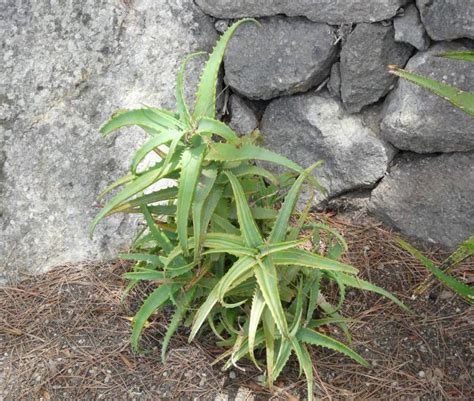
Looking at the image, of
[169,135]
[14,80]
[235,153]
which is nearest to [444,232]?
[235,153]

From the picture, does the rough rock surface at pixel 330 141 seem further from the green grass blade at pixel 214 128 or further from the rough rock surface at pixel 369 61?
the green grass blade at pixel 214 128

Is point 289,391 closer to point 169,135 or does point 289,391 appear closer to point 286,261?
point 286,261

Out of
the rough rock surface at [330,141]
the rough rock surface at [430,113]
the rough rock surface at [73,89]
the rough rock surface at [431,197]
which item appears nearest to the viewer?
the rough rock surface at [430,113]

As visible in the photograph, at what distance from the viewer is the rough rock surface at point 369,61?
8.11 ft

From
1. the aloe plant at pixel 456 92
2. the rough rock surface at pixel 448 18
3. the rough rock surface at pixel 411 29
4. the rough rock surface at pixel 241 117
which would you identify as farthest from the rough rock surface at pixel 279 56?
the aloe plant at pixel 456 92

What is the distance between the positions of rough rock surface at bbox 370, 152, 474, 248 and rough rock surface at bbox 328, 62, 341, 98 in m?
0.37

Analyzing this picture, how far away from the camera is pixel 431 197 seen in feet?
8.45

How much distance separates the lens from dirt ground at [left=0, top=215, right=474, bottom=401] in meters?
2.25

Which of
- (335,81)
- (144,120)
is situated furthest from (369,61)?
(144,120)

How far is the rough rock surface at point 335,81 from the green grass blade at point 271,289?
90 cm

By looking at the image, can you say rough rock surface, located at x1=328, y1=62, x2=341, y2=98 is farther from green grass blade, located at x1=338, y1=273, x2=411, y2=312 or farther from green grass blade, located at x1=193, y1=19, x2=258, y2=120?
green grass blade, located at x1=338, y1=273, x2=411, y2=312

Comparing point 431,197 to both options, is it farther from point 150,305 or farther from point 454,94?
point 150,305

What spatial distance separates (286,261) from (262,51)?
96 centimetres

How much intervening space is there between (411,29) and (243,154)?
84 centimetres
